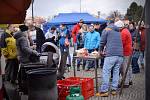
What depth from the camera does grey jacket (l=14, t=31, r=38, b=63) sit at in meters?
10.9

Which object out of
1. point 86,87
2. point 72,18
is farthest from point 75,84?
point 72,18

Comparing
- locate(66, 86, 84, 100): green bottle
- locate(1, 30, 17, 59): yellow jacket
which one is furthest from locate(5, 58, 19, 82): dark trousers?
locate(66, 86, 84, 100): green bottle

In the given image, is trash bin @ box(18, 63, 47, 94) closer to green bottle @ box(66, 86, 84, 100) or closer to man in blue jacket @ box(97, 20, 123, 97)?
green bottle @ box(66, 86, 84, 100)

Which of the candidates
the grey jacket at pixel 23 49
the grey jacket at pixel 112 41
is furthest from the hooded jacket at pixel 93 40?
the grey jacket at pixel 112 41

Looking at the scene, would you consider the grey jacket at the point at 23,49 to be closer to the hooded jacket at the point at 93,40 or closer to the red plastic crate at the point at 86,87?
the red plastic crate at the point at 86,87

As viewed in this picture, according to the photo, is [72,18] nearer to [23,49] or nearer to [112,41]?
[23,49]

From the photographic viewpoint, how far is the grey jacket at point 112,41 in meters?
10.5

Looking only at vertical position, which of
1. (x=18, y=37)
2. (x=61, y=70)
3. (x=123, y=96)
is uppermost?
(x=18, y=37)

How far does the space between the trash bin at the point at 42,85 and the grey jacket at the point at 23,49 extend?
3.18 m

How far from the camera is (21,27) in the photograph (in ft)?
37.2

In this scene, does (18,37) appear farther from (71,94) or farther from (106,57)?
(71,94)

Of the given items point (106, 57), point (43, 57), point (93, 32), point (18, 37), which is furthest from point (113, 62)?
point (93, 32)

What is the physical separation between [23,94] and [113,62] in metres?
2.78

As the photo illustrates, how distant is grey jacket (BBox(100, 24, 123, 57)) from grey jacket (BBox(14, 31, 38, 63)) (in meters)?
1.84
